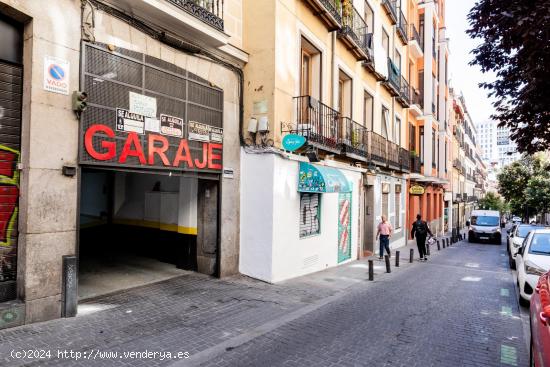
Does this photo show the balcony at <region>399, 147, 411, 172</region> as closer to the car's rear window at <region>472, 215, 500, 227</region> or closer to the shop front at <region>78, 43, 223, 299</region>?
the car's rear window at <region>472, 215, 500, 227</region>

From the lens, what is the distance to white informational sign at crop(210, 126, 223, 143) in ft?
29.4

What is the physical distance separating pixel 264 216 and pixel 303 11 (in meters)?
5.95

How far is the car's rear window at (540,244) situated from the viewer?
8508 mm

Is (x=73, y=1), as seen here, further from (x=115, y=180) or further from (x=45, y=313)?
(x=115, y=180)

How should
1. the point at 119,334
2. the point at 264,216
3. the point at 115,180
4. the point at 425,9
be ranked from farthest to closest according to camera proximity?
1. the point at 425,9
2. the point at 115,180
3. the point at 264,216
4. the point at 119,334

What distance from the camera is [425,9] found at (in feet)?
87.1

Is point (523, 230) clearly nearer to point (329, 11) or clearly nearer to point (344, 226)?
point (344, 226)

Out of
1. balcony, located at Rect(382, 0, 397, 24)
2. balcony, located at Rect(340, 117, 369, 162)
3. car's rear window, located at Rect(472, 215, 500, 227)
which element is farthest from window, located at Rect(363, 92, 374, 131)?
car's rear window, located at Rect(472, 215, 500, 227)

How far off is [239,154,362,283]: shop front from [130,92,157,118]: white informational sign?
2829 millimetres

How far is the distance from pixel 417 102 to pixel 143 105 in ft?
68.3

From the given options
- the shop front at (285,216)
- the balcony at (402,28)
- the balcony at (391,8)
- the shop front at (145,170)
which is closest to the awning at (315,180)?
the shop front at (285,216)

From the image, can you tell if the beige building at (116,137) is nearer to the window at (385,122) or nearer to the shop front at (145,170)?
the shop front at (145,170)

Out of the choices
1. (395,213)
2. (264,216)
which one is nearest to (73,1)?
(264,216)

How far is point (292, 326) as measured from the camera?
6.19m
